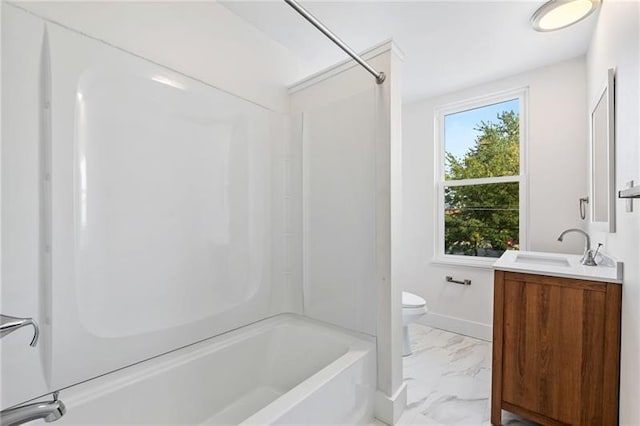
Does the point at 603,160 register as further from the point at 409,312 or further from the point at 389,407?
the point at 389,407

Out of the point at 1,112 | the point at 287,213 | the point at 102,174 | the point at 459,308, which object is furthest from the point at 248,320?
the point at 459,308

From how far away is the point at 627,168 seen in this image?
1.24 metres

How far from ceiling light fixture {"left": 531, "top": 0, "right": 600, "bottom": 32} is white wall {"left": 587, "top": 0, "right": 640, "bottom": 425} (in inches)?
3.9

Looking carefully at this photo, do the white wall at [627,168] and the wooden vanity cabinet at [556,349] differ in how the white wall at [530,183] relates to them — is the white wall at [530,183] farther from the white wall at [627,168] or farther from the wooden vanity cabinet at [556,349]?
the white wall at [627,168]

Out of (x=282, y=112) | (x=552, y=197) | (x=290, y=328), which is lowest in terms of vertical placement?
(x=290, y=328)

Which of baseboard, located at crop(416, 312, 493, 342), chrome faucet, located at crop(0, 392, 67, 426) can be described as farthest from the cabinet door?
chrome faucet, located at crop(0, 392, 67, 426)

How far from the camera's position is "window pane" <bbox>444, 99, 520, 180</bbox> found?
270 cm

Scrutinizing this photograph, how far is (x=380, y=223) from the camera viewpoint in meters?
1.69

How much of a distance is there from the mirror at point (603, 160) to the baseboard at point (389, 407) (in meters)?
1.40

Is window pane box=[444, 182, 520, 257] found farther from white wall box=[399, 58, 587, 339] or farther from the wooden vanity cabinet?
the wooden vanity cabinet

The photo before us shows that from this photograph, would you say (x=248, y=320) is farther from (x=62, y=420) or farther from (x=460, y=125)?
(x=460, y=125)

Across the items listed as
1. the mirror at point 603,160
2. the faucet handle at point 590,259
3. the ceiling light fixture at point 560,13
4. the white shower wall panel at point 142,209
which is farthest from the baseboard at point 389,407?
the ceiling light fixture at point 560,13

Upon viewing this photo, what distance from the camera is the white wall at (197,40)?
128 cm

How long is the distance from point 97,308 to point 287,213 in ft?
4.04
